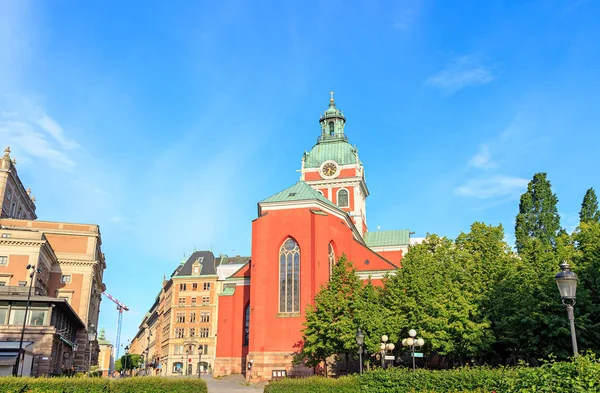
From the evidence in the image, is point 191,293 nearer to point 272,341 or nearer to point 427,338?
point 272,341

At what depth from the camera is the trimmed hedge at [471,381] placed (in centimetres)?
1052

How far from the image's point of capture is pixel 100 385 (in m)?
21.5

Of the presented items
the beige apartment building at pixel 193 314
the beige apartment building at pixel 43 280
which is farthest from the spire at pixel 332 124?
the beige apartment building at pixel 43 280

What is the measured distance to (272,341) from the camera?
40000 mm

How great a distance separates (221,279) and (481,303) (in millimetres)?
54483

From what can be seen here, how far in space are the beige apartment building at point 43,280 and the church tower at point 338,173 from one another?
2878cm

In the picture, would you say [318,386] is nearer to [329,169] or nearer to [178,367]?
[329,169]

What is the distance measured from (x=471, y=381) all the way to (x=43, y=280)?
1946 inches

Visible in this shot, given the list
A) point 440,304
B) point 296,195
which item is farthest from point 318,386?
point 296,195

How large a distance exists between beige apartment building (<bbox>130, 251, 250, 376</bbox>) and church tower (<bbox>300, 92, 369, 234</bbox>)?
24.7 metres

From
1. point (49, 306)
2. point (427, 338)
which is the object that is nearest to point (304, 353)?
point (427, 338)

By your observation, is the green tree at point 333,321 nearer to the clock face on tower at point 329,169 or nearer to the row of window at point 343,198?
the row of window at point 343,198

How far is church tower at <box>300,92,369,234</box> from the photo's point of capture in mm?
63719

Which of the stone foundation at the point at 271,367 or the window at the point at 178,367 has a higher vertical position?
the stone foundation at the point at 271,367
